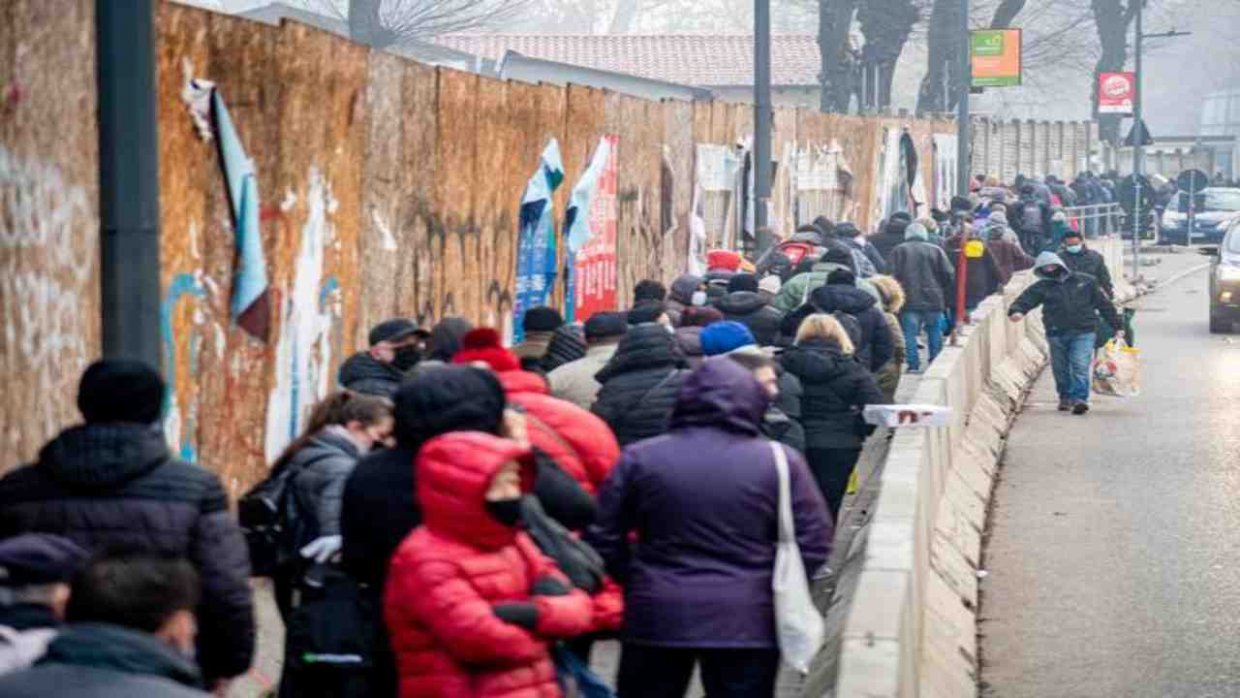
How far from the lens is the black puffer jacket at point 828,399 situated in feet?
42.6

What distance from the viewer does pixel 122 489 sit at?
6.41m

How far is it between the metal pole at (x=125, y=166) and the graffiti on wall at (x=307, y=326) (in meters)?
4.39

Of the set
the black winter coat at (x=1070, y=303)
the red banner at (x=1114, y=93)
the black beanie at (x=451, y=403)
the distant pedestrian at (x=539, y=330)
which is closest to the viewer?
the black beanie at (x=451, y=403)

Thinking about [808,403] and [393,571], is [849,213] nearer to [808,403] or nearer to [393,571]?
[808,403]

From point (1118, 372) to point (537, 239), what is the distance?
854cm

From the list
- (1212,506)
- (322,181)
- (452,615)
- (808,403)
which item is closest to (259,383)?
(322,181)

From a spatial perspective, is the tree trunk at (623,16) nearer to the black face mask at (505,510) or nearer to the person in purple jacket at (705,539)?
the person in purple jacket at (705,539)

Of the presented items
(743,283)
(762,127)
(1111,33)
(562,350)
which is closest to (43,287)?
(562,350)

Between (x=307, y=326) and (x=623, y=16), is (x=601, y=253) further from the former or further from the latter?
(x=623, y=16)

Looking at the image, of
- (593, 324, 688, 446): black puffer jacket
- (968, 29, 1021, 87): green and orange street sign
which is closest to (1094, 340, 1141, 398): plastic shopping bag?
(593, 324, 688, 446): black puffer jacket

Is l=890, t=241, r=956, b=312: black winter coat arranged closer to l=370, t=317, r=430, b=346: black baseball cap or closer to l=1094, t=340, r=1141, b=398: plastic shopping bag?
l=1094, t=340, r=1141, b=398: plastic shopping bag

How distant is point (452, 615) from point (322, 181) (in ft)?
19.7

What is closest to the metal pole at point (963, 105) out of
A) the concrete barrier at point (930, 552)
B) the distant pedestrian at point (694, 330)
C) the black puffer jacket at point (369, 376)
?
the concrete barrier at point (930, 552)

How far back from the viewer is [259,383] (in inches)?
434
